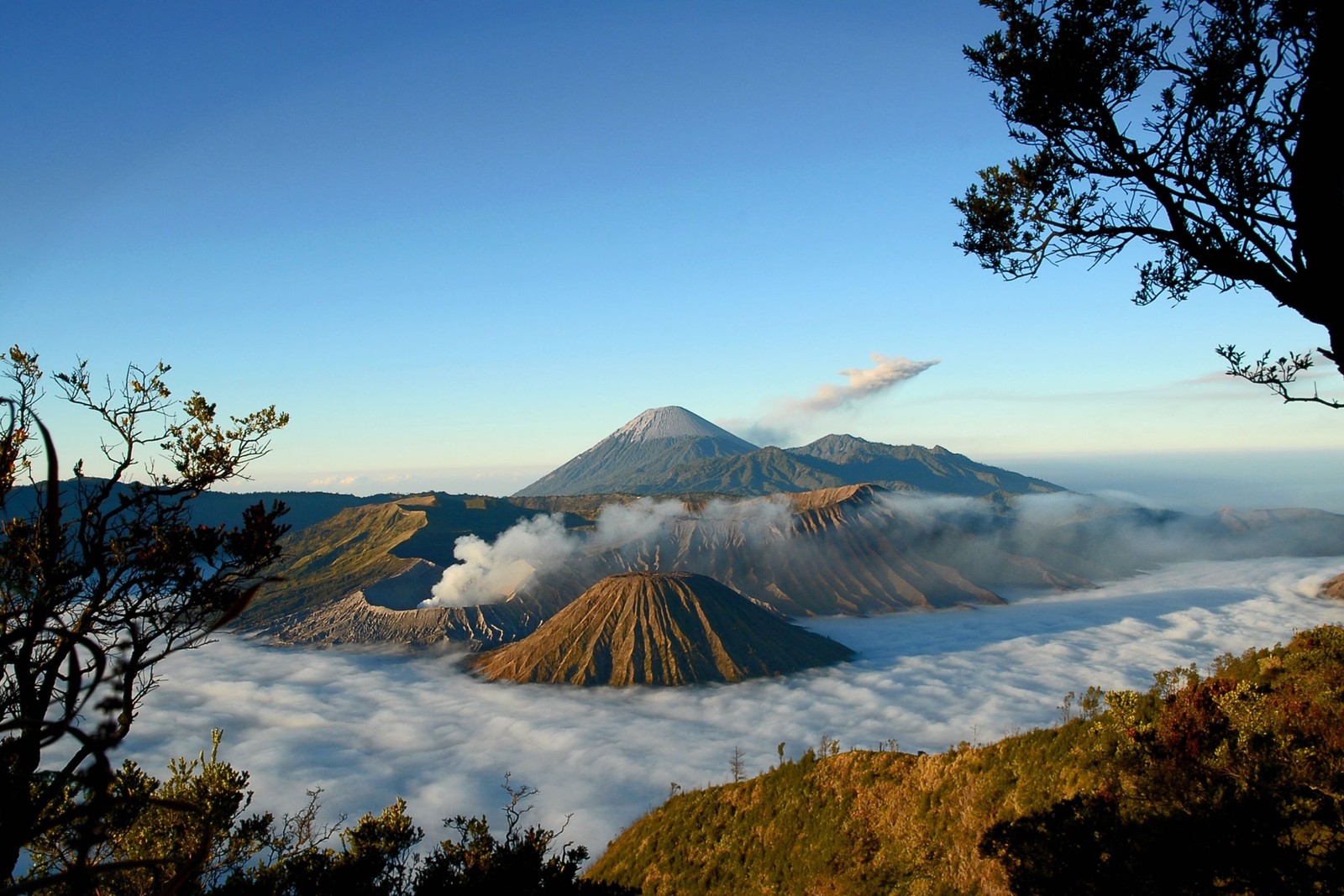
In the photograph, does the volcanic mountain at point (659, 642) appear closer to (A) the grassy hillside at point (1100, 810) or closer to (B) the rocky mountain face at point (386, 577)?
(B) the rocky mountain face at point (386, 577)

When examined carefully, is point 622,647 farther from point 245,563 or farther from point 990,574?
point 990,574

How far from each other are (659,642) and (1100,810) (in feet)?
257

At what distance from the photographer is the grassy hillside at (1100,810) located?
1070 centimetres

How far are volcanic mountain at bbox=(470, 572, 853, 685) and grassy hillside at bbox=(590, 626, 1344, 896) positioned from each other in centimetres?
6327

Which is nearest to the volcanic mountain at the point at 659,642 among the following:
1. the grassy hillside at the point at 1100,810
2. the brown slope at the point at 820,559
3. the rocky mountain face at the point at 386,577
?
the rocky mountain face at the point at 386,577

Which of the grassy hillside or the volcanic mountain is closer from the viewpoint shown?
the grassy hillside

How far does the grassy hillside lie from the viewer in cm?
1070

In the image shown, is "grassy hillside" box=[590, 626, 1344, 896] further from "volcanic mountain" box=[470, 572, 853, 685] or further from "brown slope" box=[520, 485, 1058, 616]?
"brown slope" box=[520, 485, 1058, 616]

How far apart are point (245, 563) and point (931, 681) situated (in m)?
86.7

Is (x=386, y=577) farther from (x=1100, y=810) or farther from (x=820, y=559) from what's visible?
(x=1100, y=810)

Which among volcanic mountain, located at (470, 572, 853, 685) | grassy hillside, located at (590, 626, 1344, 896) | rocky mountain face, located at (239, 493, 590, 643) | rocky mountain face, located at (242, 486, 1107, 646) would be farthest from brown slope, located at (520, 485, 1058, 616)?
grassy hillside, located at (590, 626, 1344, 896)

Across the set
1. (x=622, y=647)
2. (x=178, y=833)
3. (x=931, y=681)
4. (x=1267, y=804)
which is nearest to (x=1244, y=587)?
(x=931, y=681)

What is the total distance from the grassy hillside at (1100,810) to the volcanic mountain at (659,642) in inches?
2491

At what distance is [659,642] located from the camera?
88.7m
